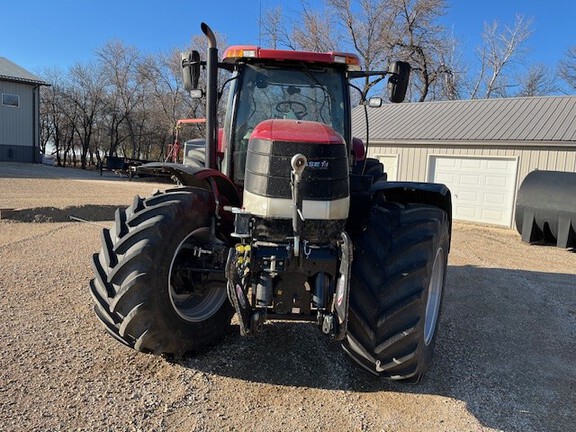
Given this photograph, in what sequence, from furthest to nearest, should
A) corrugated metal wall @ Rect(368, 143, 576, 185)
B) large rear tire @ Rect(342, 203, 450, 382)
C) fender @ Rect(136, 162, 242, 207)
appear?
corrugated metal wall @ Rect(368, 143, 576, 185), fender @ Rect(136, 162, 242, 207), large rear tire @ Rect(342, 203, 450, 382)

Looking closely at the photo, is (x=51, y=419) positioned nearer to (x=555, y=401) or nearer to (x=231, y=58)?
(x=231, y=58)

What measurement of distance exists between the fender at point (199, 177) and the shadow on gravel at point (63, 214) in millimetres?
7375

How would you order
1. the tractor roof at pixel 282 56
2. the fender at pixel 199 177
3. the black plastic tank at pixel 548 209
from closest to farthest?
1. the fender at pixel 199 177
2. the tractor roof at pixel 282 56
3. the black plastic tank at pixel 548 209

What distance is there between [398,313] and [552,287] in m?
5.27

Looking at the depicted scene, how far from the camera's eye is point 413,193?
386 centimetres

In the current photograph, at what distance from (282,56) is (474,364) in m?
3.09

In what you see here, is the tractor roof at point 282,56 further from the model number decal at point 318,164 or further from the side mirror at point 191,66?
the model number decal at point 318,164

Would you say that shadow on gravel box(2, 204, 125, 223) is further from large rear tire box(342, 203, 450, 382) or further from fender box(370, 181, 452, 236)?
large rear tire box(342, 203, 450, 382)

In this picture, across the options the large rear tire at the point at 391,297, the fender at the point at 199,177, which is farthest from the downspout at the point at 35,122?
the large rear tire at the point at 391,297

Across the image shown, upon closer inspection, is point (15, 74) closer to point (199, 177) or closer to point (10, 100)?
point (10, 100)

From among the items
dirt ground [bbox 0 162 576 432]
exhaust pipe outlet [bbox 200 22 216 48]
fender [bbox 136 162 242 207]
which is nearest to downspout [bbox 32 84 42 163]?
dirt ground [bbox 0 162 576 432]

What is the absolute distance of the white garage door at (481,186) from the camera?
14836mm

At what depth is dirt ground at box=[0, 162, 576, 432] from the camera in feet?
9.98

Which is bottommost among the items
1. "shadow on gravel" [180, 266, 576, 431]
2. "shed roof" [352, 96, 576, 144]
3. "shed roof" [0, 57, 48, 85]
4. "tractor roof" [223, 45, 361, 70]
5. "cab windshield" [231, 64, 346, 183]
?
"shadow on gravel" [180, 266, 576, 431]
